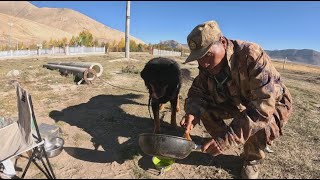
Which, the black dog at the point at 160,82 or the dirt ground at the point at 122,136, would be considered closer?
the dirt ground at the point at 122,136

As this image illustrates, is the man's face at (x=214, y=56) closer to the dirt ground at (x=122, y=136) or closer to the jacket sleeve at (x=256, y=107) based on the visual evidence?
the jacket sleeve at (x=256, y=107)

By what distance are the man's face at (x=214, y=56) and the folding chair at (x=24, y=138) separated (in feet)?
6.32

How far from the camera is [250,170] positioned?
154 inches

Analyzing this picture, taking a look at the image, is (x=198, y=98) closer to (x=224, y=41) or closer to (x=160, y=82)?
(x=224, y=41)

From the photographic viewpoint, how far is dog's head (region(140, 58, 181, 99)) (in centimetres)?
540

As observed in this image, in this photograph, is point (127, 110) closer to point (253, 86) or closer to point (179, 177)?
point (179, 177)

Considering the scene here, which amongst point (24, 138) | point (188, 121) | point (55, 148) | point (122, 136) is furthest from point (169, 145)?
point (122, 136)

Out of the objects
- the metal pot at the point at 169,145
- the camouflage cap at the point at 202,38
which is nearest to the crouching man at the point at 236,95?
the camouflage cap at the point at 202,38

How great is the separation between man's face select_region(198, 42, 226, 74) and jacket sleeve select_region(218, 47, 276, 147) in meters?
0.31

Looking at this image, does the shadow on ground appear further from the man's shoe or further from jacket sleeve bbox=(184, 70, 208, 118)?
jacket sleeve bbox=(184, 70, 208, 118)

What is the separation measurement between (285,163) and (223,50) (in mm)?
1967

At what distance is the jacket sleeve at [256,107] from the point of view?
3.27 m

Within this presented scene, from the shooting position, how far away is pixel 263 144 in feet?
12.5

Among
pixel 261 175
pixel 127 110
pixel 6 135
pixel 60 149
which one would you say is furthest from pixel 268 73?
pixel 127 110
